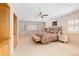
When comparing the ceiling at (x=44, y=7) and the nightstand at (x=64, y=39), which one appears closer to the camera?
the ceiling at (x=44, y=7)

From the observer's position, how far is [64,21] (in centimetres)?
723

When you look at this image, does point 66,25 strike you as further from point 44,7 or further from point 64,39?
point 44,7

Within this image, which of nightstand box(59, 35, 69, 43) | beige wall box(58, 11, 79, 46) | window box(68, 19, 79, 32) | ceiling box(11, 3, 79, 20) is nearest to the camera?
ceiling box(11, 3, 79, 20)

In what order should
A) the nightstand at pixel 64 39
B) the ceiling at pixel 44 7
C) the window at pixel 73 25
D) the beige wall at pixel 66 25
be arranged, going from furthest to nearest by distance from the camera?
the nightstand at pixel 64 39
the window at pixel 73 25
the beige wall at pixel 66 25
the ceiling at pixel 44 7

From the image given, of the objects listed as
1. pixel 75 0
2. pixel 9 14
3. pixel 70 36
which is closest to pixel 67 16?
pixel 70 36

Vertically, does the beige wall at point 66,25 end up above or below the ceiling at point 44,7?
below

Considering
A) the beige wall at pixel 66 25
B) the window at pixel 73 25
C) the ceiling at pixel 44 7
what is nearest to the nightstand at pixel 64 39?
the beige wall at pixel 66 25

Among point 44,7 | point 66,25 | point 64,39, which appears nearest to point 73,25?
point 66,25

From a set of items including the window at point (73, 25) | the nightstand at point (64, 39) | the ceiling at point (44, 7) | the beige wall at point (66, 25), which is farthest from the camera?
the nightstand at point (64, 39)

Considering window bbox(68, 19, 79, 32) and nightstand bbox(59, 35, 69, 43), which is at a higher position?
window bbox(68, 19, 79, 32)

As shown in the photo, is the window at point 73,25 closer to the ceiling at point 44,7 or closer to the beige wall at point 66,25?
the beige wall at point 66,25

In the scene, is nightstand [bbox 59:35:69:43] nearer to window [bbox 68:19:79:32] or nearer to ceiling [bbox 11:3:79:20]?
window [bbox 68:19:79:32]

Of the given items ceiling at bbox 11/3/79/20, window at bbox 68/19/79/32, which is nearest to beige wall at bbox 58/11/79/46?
window at bbox 68/19/79/32

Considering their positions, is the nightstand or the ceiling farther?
the nightstand
